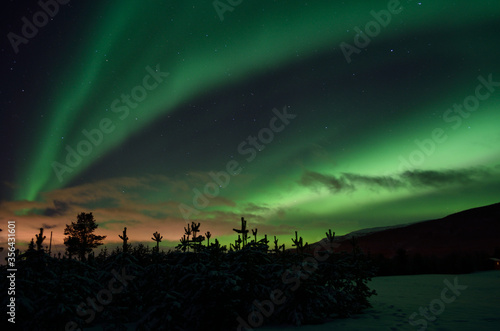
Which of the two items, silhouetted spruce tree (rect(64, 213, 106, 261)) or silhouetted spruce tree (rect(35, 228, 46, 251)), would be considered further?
silhouetted spruce tree (rect(64, 213, 106, 261))

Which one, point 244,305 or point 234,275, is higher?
point 234,275

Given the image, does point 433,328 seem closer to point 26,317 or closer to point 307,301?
point 307,301

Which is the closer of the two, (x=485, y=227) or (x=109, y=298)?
(x=109, y=298)

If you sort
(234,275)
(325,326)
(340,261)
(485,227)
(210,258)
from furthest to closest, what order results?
(485,227) < (340,261) < (210,258) < (325,326) < (234,275)

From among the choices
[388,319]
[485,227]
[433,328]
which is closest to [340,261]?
[388,319]

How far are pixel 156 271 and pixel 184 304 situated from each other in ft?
5.29

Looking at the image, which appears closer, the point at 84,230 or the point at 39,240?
the point at 39,240

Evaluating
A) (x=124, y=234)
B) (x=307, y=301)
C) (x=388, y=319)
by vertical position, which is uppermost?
(x=124, y=234)

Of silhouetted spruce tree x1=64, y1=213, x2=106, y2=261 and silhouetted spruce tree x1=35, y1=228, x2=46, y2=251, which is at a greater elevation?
silhouetted spruce tree x1=64, y1=213, x2=106, y2=261

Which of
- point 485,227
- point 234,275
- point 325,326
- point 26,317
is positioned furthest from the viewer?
point 485,227

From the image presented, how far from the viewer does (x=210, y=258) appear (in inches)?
483

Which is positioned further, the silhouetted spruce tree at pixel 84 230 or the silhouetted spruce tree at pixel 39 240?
the silhouetted spruce tree at pixel 84 230

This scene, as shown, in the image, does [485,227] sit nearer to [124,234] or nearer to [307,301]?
[307,301]

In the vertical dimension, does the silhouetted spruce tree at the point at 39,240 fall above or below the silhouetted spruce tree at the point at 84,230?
below
